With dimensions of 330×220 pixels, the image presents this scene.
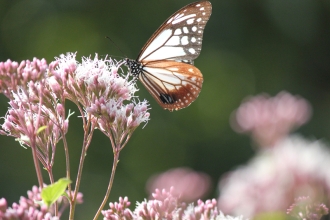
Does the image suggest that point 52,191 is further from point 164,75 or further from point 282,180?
point 164,75

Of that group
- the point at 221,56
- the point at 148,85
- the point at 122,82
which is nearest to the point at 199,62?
the point at 221,56

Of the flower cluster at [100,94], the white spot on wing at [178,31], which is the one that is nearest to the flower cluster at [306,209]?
the flower cluster at [100,94]

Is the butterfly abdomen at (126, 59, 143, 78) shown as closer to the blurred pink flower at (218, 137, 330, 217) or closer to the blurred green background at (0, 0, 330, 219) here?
the blurred pink flower at (218, 137, 330, 217)

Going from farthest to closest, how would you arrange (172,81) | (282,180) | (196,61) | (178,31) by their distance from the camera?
(196,61)
(172,81)
(178,31)
(282,180)

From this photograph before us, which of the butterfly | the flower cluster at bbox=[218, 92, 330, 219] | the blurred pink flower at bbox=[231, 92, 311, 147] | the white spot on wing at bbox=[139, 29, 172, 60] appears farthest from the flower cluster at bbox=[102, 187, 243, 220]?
the white spot on wing at bbox=[139, 29, 172, 60]

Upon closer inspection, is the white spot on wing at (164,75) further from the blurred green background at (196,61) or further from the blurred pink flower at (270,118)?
the blurred green background at (196,61)

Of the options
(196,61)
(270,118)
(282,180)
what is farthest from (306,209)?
(196,61)
